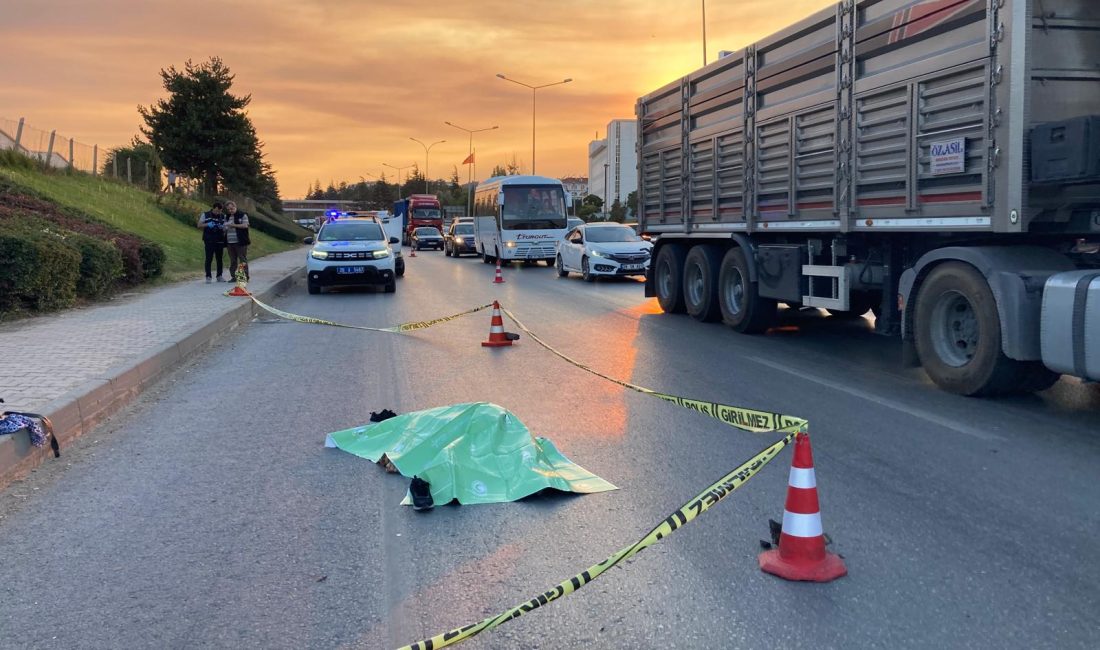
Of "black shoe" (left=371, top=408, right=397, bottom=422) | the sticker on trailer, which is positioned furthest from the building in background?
"black shoe" (left=371, top=408, right=397, bottom=422)

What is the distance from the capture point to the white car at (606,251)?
22406 mm

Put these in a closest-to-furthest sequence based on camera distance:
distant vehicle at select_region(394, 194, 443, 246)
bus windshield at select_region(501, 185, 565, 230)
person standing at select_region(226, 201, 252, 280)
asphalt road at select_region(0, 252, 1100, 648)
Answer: asphalt road at select_region(0, 252, 1100, 648) → person standing at select_region(226, 201, 252, 280) → bus windshield at select_region(501, 185, 565, 230) → distant vehicle at select_region(394, 194, 443, 246)

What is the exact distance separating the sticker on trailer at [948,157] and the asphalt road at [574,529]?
73.7 inches

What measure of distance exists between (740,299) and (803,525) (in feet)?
28.5

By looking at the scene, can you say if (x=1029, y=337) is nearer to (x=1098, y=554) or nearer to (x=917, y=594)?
(x=1098, y=554)

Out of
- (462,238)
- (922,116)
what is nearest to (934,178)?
(922,116)

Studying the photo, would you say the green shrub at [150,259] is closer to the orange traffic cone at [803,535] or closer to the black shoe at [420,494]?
the black shoe at [420,494]

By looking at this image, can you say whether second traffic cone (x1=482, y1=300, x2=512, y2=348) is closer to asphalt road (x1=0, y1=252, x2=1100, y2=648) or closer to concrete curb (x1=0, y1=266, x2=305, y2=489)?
asphalt road (x1=0, y1=252, x2=1100, y2=648)

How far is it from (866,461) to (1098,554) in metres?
1.71

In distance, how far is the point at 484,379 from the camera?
9031mm

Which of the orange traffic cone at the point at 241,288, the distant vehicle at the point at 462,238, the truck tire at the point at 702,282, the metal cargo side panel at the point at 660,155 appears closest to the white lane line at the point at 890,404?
the truck tire at the point at 702,282

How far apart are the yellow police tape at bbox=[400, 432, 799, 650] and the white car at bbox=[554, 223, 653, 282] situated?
703 inches

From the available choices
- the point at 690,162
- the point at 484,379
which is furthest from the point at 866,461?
the point at 690,162

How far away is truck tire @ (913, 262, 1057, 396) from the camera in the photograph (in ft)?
23.9
